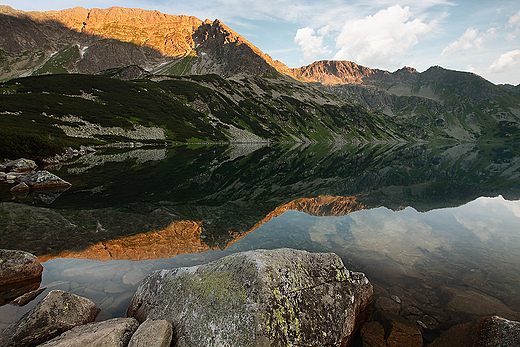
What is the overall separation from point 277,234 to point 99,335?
42.8ft

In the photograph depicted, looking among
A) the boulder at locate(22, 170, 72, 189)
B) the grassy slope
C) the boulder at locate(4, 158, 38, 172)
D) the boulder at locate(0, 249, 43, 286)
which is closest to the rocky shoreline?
the boulder at locate(0, 249, 43, 286)

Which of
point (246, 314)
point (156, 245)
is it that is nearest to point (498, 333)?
point (246, 314)

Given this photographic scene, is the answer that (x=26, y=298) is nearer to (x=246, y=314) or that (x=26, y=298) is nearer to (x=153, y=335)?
(x=153, y=335)

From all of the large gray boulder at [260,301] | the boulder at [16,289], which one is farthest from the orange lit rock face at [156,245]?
the large gray boulder at [260,301]

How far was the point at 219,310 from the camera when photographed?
21.7 feet

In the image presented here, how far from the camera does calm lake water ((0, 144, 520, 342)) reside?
10.9m

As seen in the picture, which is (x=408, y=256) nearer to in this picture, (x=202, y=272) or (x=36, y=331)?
(x=202, y=272)

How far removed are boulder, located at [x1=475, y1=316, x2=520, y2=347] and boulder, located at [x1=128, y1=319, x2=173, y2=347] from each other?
9619 mm

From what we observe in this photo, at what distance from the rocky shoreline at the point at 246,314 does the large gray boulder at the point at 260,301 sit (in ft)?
0.08

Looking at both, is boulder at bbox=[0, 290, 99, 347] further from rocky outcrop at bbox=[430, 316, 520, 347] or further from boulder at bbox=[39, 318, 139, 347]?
rocky outcrop at bbox=[430, 316, 520, 347]

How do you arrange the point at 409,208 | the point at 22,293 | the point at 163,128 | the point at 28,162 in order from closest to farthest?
the point at 22,293
the point at 409,208
the point at 28,162
the point at 163,128

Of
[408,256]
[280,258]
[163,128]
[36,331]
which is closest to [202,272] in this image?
[280,258]

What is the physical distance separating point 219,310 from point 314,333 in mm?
2843

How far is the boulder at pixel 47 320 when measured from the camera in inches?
258
